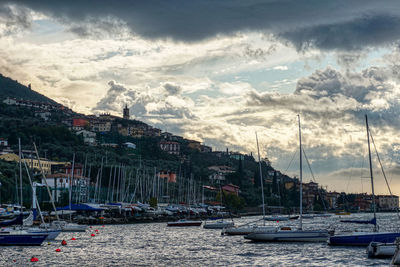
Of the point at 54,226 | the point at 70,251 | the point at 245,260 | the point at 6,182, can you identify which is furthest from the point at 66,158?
the point at 245,260

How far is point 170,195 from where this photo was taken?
511ft

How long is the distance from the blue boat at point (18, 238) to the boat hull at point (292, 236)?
67.7 ft

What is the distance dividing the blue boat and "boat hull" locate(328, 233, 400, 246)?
1004 inches

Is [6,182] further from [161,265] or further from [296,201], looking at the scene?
[296,201]

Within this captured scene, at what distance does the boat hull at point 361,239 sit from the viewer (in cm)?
4434

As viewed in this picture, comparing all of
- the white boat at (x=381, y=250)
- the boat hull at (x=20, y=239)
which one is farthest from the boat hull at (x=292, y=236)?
the boat hull at (x=20, y=239)

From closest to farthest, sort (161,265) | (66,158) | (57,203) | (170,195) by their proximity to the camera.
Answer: (161,265) < (57,203) < (170,195) < (66,158)

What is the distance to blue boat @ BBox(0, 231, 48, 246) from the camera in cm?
4656

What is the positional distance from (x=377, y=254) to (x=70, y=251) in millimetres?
24874

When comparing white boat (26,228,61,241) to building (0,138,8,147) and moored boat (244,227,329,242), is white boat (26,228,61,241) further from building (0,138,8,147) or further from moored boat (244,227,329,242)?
building (0,138,8,147)

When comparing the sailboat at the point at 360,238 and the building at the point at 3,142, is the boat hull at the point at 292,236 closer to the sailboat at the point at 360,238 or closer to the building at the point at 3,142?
the sailboat at the point at 360,238

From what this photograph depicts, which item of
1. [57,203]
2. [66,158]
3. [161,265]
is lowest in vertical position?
[161,265]

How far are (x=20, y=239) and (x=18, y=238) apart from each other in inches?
9.7

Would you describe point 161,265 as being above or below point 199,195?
below
